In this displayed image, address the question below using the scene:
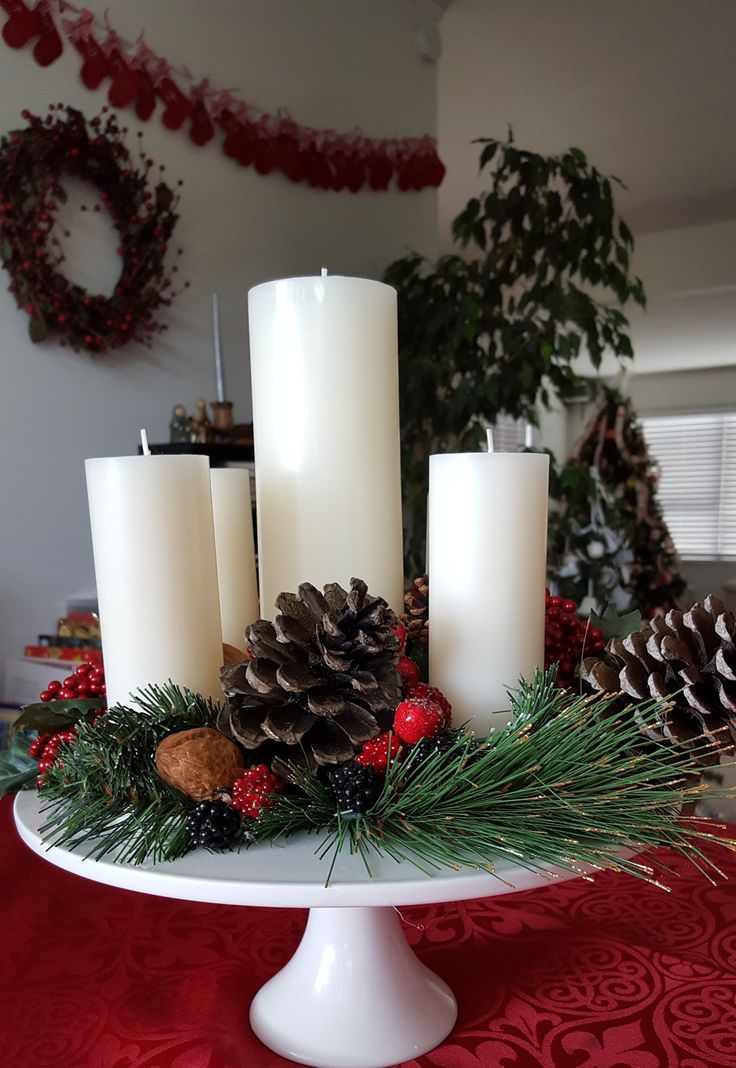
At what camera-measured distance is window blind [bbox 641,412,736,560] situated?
621 cm

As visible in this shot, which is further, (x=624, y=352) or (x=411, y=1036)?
(x=624, y=352)

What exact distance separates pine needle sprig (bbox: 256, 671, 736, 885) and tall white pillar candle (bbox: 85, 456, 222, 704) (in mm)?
135

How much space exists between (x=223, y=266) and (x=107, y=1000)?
1.44m

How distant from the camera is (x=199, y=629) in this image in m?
0.54

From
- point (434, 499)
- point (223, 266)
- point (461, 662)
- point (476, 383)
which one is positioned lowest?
point (461, 662)

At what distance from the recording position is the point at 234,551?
643 mm

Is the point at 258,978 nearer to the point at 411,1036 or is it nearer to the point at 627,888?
the point at 411,1036

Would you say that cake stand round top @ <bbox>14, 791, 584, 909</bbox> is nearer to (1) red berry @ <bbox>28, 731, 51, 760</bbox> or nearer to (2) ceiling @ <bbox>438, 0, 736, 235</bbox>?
(1) red berry @ <bbox>28, 731, 51, 760</bbox>

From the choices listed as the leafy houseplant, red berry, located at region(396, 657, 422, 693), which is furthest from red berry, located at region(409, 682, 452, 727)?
the leafy houseplant

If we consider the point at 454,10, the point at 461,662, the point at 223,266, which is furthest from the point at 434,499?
the point at 454,10

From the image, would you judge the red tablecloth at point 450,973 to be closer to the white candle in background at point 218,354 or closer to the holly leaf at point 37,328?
the holly leaf at point 37,328

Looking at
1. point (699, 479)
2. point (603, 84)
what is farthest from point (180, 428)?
point (699, 479)

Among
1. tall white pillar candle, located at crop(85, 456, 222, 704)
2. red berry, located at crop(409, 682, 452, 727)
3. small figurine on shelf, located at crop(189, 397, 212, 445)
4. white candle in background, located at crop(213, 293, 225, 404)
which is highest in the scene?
white candle in background, located at crop(213, 293, 225, 404)

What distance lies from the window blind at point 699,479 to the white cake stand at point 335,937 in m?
6.04
